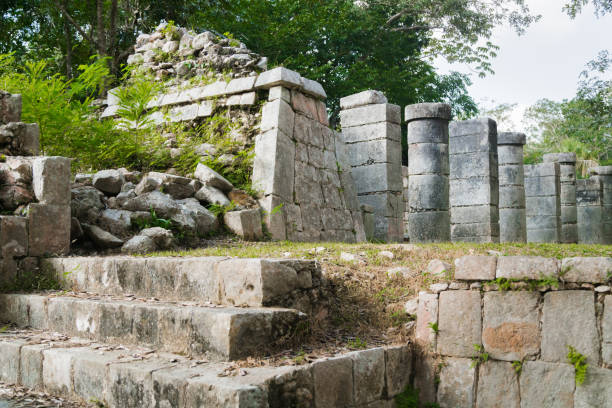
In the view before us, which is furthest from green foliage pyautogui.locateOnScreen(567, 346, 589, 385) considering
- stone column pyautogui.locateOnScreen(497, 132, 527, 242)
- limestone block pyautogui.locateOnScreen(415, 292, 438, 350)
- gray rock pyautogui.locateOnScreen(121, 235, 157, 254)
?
stone column pyautogui.locateOnScreen(497, 132, 527, 242)

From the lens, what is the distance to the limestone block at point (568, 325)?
4008 mm

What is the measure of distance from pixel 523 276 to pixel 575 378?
778mm

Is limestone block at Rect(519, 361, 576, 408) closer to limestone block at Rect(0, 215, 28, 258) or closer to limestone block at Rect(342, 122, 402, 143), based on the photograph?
limestone block at Rect(0, 215, 28, 258)

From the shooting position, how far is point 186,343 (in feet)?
12.5

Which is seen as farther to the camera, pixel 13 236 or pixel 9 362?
pixel 13 236

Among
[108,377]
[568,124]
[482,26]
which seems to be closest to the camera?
[108,377]

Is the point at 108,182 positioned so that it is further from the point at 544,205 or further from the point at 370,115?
the point at 544,205

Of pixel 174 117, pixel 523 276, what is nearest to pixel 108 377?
pixel 523 276

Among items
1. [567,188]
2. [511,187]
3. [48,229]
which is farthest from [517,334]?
[567,188]

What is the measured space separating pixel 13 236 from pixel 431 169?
6.86m

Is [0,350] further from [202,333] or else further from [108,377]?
[202,333]

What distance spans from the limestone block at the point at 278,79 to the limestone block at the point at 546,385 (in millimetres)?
5779

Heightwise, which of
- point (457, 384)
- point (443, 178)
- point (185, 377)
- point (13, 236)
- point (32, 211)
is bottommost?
point (457, 384)

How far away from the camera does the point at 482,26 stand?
910 inches
